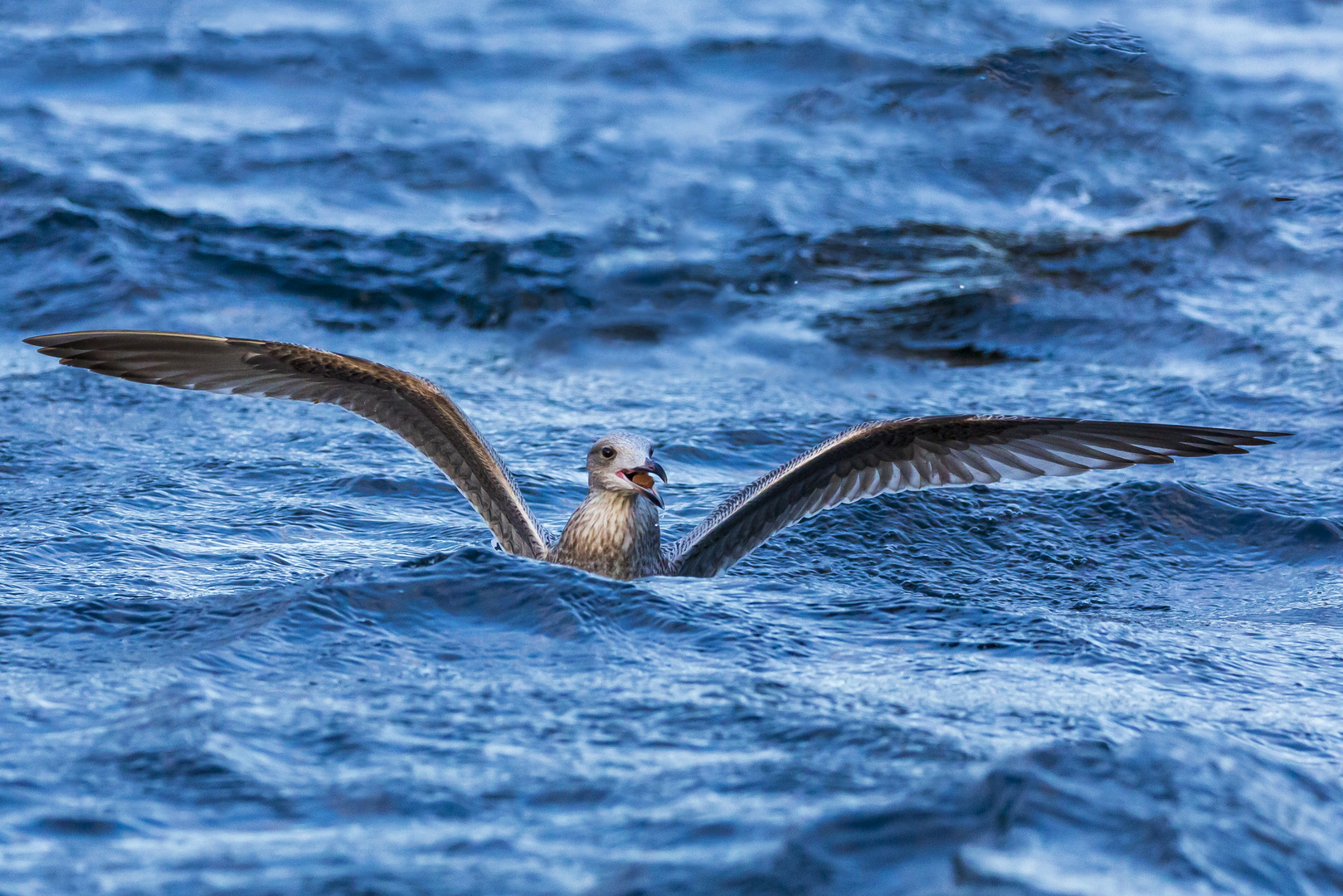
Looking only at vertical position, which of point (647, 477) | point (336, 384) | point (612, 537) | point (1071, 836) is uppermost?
point (336, 384)

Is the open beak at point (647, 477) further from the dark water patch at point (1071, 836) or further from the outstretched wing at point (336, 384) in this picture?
the dark water patch at point (1071, 836)

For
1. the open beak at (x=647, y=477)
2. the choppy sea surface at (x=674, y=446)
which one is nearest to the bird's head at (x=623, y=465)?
the open beak at (x=647, y=477)

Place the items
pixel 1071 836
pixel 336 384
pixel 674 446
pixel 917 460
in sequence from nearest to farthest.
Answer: pixel 1071 836
pixel 917 460
pixel 336 384
pixel 674 446

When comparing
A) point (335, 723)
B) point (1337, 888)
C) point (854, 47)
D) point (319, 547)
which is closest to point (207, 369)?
point (319, 547)

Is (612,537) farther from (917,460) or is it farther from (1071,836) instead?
(1071,836)

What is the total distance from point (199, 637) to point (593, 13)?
1453cm

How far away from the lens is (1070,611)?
648cm

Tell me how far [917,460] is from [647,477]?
1.27m

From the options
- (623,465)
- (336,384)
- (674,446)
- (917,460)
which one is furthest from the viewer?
(674,446)

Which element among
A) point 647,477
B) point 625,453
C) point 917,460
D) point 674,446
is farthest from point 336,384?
point 917,460

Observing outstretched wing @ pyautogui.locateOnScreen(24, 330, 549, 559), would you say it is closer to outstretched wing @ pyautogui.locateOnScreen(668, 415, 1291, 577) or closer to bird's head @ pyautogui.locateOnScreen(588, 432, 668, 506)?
bird's head @ pyautogui.locateOnScreen(588, 432, 668, 506)

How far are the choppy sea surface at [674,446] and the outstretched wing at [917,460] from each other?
0.31 meters

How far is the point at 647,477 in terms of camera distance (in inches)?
263

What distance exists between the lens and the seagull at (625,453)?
261 inches
